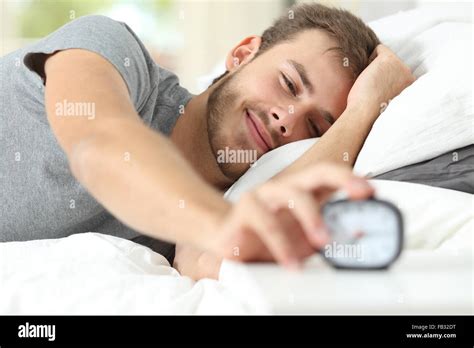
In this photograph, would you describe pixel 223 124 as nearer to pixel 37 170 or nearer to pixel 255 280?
pixel 37 170

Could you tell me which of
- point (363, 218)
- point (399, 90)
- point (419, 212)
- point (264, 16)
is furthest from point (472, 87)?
point (264, 16)

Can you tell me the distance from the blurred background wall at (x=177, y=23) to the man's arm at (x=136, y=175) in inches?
122

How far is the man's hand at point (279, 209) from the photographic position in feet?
1.96

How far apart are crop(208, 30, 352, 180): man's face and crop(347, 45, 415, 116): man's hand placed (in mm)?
57

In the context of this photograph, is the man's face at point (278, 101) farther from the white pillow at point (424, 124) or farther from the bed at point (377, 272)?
the white pillow at point (424, 124)

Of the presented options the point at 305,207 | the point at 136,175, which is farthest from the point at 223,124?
the point at 305,207

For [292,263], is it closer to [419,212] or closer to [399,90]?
[419,212]

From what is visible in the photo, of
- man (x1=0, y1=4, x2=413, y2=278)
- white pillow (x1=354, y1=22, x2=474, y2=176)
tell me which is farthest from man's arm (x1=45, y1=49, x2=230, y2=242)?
white pillow (x1=354, y1=22, x2=474, y2=176)

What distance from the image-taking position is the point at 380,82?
1.43 metres

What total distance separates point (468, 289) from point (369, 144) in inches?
22.8

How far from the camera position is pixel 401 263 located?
0.78 meters

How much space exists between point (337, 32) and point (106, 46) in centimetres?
67

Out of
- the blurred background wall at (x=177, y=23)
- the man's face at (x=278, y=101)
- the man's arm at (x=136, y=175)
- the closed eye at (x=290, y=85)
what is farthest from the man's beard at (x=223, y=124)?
the blurred background wall at (x=177, y=23)

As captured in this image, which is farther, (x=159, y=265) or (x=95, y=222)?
(x=95, y=222)
